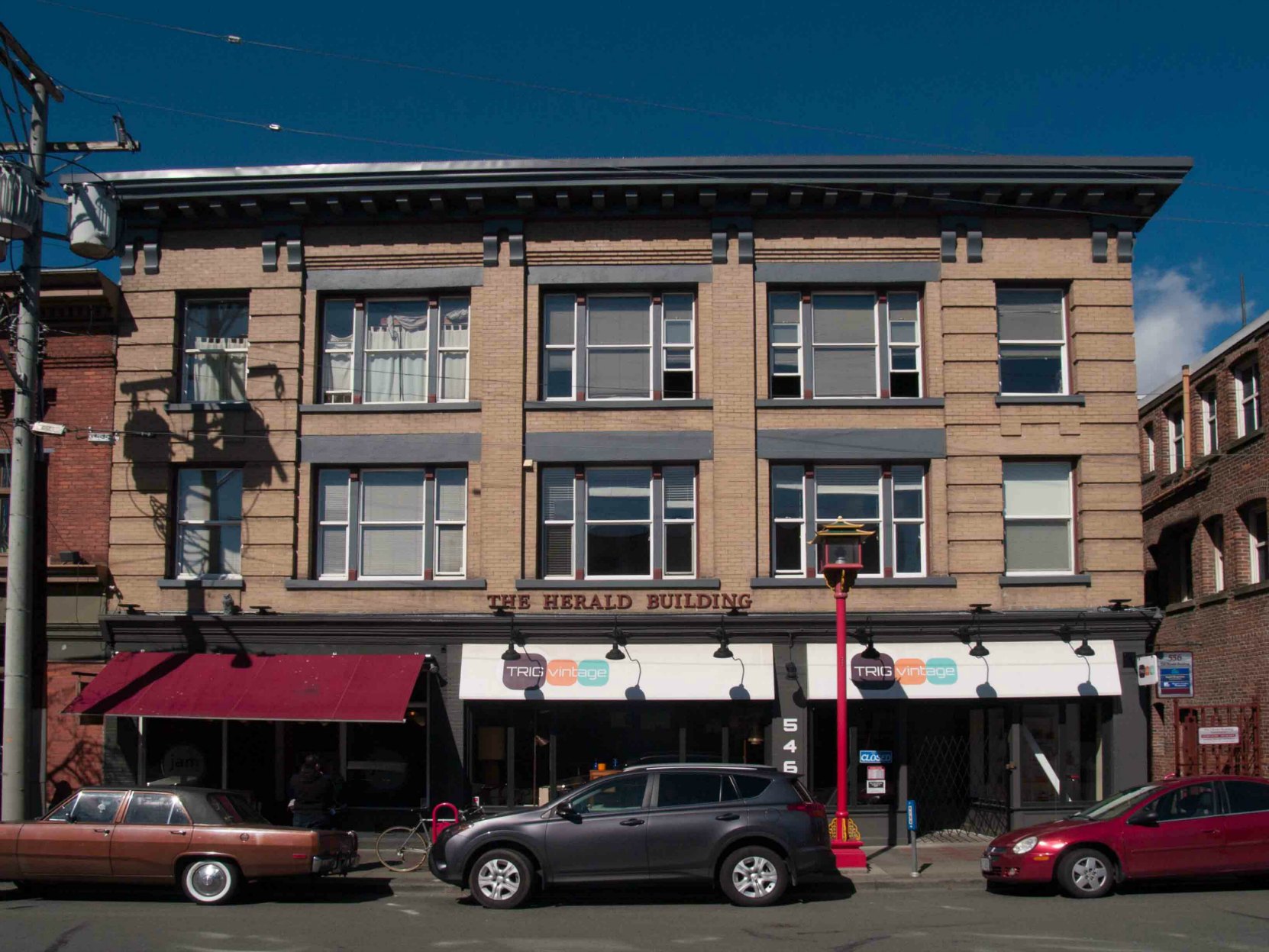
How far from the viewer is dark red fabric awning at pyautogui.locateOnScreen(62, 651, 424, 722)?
18.6m

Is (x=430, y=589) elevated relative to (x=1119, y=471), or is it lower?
lower

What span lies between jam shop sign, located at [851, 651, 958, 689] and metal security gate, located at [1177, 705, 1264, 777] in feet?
22.0

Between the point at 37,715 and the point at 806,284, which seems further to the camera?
the point at 806,284

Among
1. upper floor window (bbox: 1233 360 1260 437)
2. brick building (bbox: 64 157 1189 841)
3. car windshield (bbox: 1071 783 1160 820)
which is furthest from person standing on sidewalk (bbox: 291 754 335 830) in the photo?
upper floor window (bbox: 1233 360 1260 437)

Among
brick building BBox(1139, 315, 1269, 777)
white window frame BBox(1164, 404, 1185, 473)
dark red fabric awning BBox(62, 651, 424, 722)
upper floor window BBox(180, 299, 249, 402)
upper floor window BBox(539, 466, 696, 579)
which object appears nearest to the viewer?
dark red fabric awning BBox(62, 651, 424, 722)

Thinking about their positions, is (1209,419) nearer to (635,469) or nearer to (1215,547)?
(1215,547)

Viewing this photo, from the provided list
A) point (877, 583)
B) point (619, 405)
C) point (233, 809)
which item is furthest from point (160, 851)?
point (877, 583)

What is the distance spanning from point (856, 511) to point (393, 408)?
770cm

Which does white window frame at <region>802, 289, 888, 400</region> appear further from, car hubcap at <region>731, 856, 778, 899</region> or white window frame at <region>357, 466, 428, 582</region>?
car hubcap at <region>731, 856, 778, 899</region>

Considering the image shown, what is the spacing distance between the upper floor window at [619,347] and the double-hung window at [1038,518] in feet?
18.0

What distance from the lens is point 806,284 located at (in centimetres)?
2103

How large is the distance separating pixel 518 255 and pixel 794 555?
6.66 meters

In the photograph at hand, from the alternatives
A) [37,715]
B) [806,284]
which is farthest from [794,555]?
[37,715]

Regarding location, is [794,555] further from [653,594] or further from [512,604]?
[512,604]
